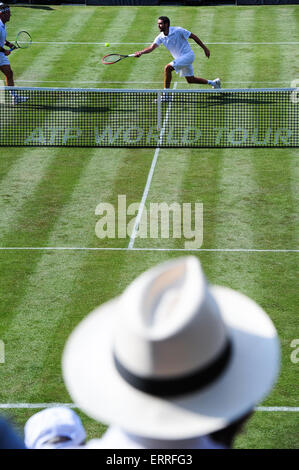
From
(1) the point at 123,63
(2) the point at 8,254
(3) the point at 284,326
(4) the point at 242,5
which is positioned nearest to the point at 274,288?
(3) the point at 284,326

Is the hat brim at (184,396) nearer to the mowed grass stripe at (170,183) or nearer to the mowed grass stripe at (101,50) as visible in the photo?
the mowed grass stripe at (170,183)

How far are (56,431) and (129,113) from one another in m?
15.1

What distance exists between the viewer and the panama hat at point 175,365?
3.10 meters

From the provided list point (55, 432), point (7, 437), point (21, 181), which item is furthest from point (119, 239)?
point (7, 437)

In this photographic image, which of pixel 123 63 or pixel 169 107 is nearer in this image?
pixel 169 107

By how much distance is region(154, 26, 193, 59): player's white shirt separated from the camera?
1995cm

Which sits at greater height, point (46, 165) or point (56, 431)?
point (56, 431)

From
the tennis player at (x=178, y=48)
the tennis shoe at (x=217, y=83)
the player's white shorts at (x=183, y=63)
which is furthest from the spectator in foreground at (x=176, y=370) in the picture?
the tennis shoe at (x=217, y=83)

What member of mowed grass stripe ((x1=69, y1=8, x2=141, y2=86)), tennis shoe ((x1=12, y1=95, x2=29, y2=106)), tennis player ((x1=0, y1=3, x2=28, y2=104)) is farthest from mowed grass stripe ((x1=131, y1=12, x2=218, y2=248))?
mowed grass stripe ((x1=69, y1=8, x2=141, y2=86))

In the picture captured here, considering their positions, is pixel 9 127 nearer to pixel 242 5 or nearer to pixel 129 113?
pixel 129 113

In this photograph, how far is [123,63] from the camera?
23.6m

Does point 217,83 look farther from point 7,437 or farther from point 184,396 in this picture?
point 7,437
